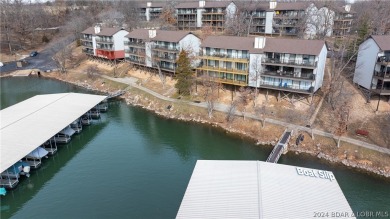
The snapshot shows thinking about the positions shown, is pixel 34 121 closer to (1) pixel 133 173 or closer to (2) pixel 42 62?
(1) pixel 133 173

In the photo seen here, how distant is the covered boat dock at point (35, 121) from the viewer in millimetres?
38062

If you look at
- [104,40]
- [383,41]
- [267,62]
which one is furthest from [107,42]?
[383,41]

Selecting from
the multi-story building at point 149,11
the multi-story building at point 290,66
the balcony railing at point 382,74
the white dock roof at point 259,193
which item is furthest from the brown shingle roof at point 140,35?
the white dock roof at point 259,193

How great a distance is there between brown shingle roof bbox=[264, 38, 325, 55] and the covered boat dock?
33970 mm

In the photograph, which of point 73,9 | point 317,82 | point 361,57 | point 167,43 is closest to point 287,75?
point 317,82

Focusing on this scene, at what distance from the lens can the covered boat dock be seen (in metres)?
38.1

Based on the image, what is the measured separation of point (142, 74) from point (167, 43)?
12.8 metres

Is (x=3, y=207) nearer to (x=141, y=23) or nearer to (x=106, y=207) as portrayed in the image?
(x=106, y=207)

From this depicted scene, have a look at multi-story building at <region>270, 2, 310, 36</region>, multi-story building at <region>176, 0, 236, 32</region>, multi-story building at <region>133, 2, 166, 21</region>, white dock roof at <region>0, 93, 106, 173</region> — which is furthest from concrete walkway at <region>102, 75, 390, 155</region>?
multi-story building at <region>133, 2, 166, 21</region>

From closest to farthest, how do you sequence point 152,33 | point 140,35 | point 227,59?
point 227,59 < point 152,33 < point 140,35

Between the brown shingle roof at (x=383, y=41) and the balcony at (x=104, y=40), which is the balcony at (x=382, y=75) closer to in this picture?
the brown shingle roof at (x=383, y=41)

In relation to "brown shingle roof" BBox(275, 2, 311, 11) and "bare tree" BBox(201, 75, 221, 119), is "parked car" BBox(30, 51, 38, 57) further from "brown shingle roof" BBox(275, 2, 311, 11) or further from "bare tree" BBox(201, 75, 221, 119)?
"brown shingle roof" BBox(275, 2, 311, 11)

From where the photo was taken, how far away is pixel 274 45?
51.7 metres

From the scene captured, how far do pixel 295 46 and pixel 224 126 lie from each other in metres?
17.7
